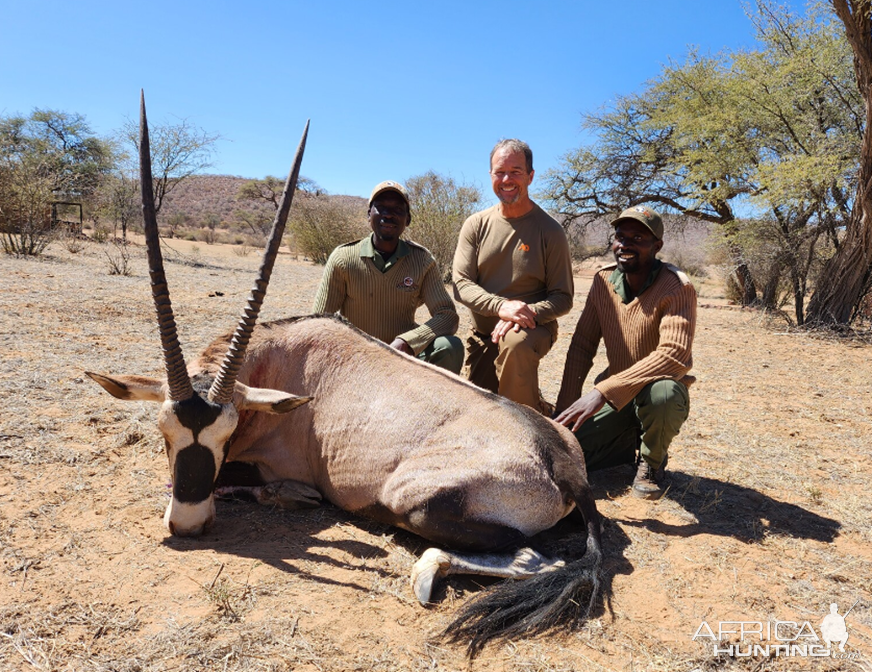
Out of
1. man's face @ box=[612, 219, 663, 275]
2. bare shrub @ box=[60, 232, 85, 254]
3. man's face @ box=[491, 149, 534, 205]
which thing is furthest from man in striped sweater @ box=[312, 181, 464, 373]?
bare shrub @ box=[60, 232, 85, 254]

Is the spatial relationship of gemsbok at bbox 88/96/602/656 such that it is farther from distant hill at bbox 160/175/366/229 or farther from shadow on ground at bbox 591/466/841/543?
distant hill at bbox 160/175/366/229

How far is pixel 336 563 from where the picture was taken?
3.27m

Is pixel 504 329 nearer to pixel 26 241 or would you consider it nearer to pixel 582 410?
pixel 582 410

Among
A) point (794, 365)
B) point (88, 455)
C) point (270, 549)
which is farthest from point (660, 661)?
point (794, 365)

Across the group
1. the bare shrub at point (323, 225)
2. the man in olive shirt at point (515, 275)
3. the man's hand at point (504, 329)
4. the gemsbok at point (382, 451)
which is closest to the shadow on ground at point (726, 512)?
the gemsbok at point (382, 451)

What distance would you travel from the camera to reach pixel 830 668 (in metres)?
2.56

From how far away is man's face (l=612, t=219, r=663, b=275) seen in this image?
4457mm

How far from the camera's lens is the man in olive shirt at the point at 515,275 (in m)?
4.96

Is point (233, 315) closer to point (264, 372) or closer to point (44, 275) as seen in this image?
point (44, 275)

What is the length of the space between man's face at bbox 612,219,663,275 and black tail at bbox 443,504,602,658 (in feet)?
7.95

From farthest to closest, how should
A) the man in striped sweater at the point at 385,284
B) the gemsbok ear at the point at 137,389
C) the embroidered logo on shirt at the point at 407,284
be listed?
the embroidered logo on shirt at the point at 407,284 → the man in striped sweater at the point at 385,284 → the gemsbok ear at the point at 137,389

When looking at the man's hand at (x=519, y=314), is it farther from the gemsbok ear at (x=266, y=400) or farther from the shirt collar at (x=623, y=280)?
the gemsbok ear at (x=266, y=400)

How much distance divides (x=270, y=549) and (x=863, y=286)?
1469cm

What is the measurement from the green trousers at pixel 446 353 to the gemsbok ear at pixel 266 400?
61.7 inches
